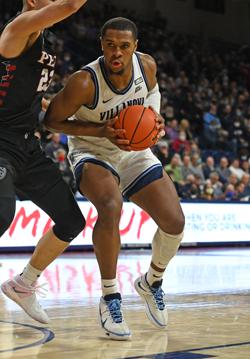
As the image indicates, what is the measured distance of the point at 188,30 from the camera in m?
26.5

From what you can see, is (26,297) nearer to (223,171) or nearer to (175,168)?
(175,168)

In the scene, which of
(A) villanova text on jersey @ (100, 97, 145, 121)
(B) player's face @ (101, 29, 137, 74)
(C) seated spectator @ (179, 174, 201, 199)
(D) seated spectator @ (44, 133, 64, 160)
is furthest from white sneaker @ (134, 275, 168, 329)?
(C) seated spectator @ (179, 174, 201, 199)

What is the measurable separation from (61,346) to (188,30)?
23.1 meters

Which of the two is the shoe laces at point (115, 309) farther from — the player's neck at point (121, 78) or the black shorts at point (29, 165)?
the player's neck at point (121, 78)

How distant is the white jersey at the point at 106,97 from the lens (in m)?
5.00

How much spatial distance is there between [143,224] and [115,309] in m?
9.04

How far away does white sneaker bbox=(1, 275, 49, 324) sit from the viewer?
509cm

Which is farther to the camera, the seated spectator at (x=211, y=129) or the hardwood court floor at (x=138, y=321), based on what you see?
the seated spectator at (x=211, y=129)

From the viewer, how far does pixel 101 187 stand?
4852mm

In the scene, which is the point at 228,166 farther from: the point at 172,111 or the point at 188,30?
the point at 188,30

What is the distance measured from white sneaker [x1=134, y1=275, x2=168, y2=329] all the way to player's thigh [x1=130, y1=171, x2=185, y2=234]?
427 mm

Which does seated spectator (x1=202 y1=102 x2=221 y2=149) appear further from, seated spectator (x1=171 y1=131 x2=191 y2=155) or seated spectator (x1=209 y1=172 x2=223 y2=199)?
seated spectator (x1=209 y1=172 x2=223 y2=199)

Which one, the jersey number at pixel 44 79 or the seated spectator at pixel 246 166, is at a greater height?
the jersey number at pixel 44 79

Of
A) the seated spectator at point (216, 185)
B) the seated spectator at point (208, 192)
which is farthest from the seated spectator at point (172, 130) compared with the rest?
the seated spectator at point (208, 192)
